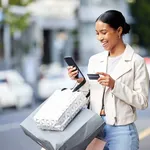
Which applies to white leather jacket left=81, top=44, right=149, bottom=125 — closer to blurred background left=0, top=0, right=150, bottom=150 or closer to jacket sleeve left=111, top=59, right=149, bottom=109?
jacket sleeve left=111, top=59, right=149, bottom=109

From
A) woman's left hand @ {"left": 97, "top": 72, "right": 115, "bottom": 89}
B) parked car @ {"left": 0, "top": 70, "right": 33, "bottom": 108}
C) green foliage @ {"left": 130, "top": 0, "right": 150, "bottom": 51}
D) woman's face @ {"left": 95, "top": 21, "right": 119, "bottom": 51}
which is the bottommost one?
green foliage @ {"left": 130, "top": 0, "right": 150, "bottom": 51}

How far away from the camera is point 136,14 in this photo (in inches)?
1809

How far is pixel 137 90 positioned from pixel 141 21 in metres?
42.9

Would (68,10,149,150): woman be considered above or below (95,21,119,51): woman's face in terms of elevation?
below

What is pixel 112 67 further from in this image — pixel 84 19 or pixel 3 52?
Answer: pixel 84 19

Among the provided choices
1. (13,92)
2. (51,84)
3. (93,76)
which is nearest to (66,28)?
(51,84)

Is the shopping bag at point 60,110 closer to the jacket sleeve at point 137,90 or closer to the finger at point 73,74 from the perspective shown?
the finger at point 73,74

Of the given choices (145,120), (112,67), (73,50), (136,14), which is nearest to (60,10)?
(73,50)

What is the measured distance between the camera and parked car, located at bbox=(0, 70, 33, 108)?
55.1 ft

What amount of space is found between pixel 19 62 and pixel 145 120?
22018 mm

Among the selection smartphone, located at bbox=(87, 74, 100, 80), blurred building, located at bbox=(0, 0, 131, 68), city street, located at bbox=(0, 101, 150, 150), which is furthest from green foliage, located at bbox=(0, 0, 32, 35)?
smartphone, located at bbox=(87, 74, 100, 80)

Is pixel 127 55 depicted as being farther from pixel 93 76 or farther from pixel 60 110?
pixel 60 110

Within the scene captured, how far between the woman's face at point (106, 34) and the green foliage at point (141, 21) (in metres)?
40.9

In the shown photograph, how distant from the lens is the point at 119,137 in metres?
3.52
